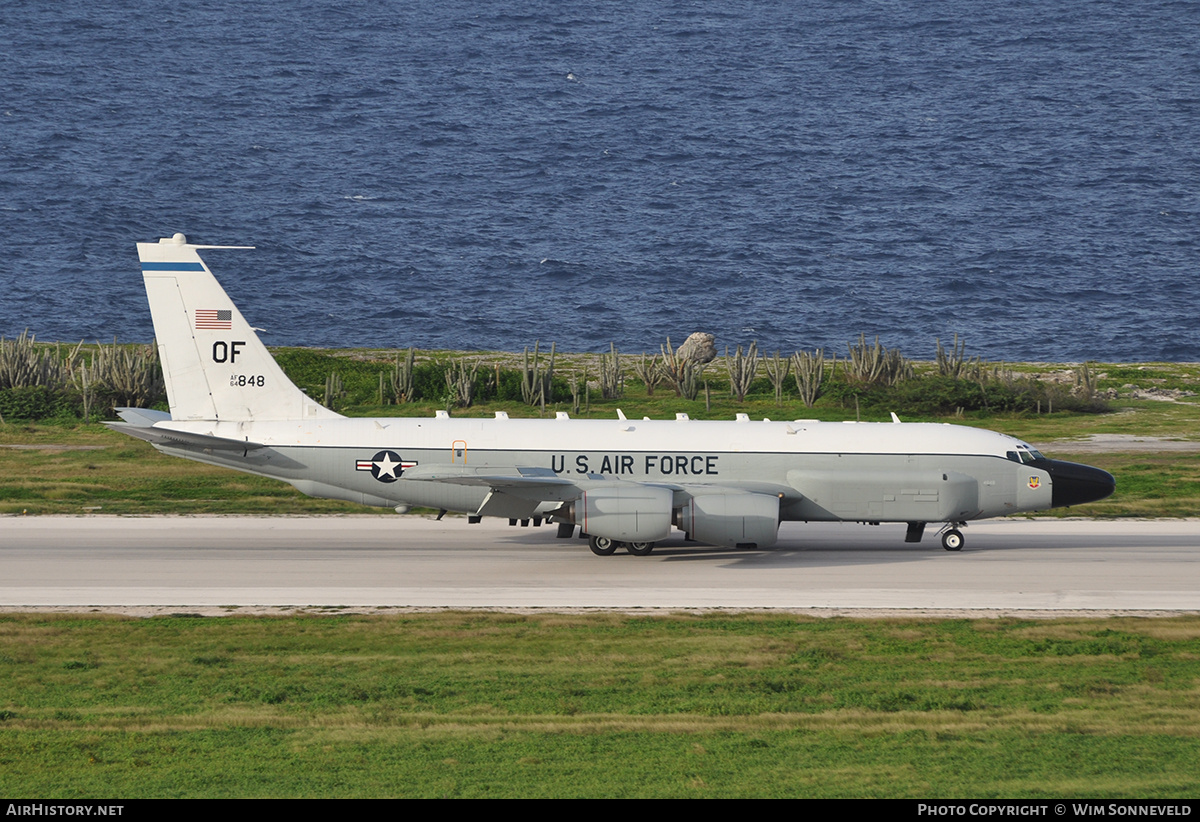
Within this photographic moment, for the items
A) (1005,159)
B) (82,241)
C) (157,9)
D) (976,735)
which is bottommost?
(976,735)

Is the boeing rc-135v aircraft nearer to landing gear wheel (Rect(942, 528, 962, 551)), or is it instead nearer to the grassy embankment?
landing gear wheel (Rect(942, 528, 962, 551))

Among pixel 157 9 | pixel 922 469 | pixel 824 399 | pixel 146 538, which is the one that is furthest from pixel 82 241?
pixel 922 469

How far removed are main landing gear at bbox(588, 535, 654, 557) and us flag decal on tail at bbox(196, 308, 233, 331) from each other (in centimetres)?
1059

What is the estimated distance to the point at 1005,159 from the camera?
124 m

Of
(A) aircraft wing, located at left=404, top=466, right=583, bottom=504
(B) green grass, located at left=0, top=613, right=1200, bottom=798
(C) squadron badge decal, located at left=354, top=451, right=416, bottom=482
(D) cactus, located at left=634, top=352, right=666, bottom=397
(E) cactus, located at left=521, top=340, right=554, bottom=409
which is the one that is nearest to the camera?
(B) green grass, located at left=0, top=613, right=1200, bottom=798

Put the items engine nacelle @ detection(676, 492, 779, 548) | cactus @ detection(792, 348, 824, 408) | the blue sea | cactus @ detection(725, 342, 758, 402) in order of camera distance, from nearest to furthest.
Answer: engine nacelle @ detection(676, 492, 779, 548) < cactus @ detection(792, 348, 824, 408) < cactus @ detection(725, 342, 758, 402) < the blue sea

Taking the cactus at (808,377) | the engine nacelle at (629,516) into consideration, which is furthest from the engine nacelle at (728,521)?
the cactus at (808,377)

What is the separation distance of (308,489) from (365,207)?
9690cm

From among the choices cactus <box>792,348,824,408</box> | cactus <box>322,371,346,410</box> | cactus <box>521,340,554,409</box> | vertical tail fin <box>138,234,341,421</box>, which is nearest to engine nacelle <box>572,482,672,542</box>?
vertical tail fin <box>138,234,341,421</box>

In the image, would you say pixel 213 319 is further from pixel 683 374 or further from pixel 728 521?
pixel 683 374

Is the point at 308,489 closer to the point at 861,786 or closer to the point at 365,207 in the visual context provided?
the point at 861,786

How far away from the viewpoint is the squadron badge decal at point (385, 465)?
2670 cm

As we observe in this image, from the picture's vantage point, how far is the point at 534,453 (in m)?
26.9

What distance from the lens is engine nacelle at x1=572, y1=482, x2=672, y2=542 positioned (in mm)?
24875
